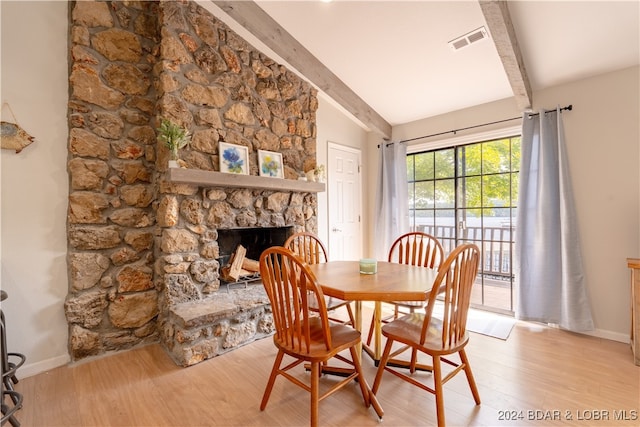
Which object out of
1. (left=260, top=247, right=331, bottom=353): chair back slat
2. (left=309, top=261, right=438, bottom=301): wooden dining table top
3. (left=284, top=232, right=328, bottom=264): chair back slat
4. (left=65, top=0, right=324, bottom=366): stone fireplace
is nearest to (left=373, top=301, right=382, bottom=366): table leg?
(left=309, top=261, right=438, bottom=301): wooden dining table top

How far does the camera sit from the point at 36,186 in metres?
2.16

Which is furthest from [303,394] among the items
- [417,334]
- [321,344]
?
[417,334]

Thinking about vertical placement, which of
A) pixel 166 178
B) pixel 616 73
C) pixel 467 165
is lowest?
pixel 166 178

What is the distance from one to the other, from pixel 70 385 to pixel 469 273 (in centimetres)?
261

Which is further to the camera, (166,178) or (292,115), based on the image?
(292,115)

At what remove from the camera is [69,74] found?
2295 mm

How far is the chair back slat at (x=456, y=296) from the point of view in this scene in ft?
4.91

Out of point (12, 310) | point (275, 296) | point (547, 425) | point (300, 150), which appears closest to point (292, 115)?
point (300, 150)

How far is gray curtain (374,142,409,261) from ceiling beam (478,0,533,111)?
1.45 meters

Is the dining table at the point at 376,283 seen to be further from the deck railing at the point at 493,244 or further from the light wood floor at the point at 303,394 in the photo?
Result: the deck railing at the point at 493,244

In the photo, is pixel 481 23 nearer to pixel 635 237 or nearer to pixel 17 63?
pixel 635 237

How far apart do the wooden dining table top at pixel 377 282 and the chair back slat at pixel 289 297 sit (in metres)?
0.17

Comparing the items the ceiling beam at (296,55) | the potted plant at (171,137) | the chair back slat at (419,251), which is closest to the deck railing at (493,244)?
the chair back slat at (419,251)

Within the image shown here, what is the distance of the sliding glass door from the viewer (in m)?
3.36
